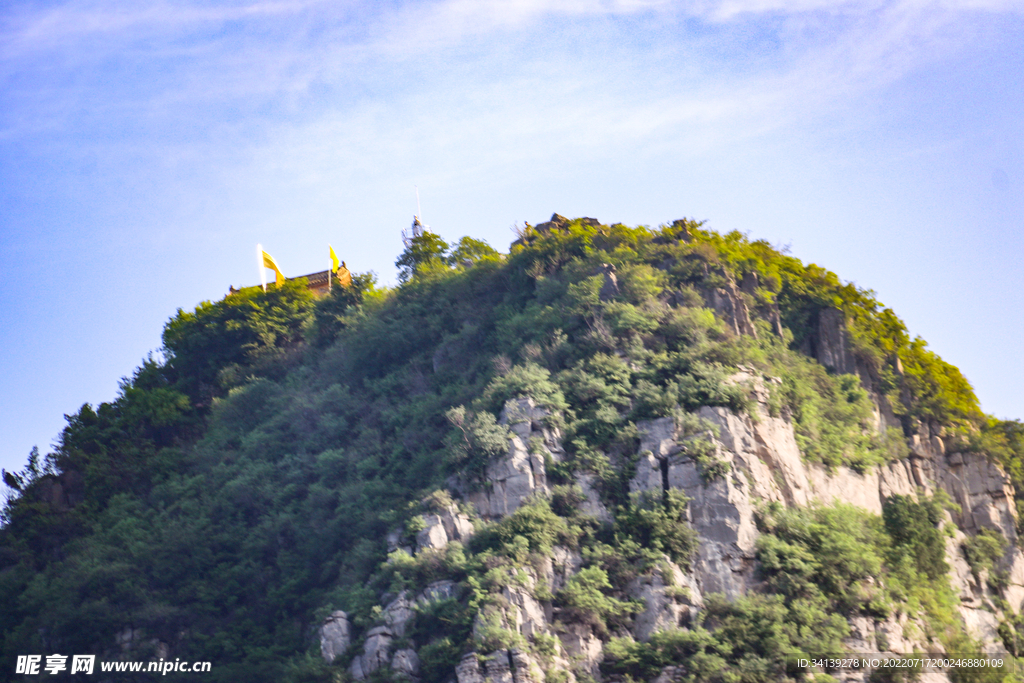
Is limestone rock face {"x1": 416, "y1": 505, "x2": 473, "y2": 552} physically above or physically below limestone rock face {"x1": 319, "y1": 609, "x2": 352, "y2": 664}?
above

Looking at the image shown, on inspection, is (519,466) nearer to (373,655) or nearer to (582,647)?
(582,647)

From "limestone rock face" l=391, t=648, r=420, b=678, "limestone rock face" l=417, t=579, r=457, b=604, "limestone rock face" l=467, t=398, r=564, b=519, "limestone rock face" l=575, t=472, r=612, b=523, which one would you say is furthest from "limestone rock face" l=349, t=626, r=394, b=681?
"limestone rock face" l=575, t=472, r=612, b=523

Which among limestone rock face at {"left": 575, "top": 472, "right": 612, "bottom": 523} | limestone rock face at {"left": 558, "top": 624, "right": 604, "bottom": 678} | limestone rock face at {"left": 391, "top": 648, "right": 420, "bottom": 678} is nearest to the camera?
limestone rock face at {"left": 558, "top": 624, "right": 604, "bottom": 678}

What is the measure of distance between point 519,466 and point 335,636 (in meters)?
6.87

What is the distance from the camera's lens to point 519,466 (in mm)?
29234

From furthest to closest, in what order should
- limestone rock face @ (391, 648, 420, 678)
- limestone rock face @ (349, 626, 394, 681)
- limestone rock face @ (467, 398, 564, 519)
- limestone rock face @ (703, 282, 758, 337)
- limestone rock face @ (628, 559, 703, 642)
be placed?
limestone rock face @ (703, 282, 758, 337), limestone rock face @ (467, 398, 564, 519), limestone rock face @ (349, 626, 394, 681), limestone rock face @ (628, 559, 703, 642), limestone rock face @ (391, 648, 420, 678)

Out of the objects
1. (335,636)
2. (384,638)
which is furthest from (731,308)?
(335,636)

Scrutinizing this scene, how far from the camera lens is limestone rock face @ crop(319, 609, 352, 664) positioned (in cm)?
2694

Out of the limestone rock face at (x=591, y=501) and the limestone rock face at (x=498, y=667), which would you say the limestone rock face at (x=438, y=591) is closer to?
the limestone rock face at (x=498, y=667)

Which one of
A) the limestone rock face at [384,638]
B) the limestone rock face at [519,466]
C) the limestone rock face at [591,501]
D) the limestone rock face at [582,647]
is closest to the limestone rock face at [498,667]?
the limestone rock face at [582,647]

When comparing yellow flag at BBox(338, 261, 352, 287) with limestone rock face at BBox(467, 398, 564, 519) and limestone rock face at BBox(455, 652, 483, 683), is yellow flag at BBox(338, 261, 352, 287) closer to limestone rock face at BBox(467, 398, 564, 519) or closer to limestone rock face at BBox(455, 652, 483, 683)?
limestone rock face at BBox(467, 398, 564, 519)

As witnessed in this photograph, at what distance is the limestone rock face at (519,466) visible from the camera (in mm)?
28812

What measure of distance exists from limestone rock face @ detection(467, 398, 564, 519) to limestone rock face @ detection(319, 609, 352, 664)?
4807mm

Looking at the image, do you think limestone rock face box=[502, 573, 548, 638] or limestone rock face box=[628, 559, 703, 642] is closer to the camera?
limestone rock face box=[502, 573, 548, 638]
